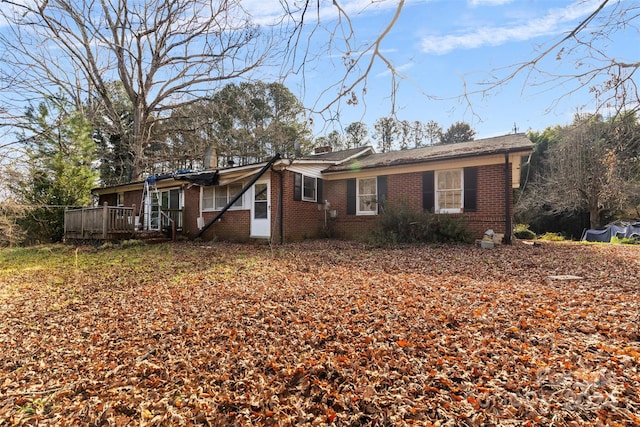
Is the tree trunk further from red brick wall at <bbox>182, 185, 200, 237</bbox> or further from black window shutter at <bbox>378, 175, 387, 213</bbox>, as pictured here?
red brick wall at <bbox>182, 185, 200, 237</bbox>

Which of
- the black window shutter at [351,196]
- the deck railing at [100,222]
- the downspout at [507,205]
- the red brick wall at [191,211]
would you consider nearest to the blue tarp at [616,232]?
the downspout at [507,205]

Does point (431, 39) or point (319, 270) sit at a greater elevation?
point (431, 39)

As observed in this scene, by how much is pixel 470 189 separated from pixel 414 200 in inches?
67.8

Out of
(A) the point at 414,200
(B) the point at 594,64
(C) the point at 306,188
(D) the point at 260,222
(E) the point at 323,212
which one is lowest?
(D) the point at 260,222

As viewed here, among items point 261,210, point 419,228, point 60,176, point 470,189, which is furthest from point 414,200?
point 60,176

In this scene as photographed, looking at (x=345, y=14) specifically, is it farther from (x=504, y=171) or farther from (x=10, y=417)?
(x=504, y=171)

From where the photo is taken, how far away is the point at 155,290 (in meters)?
4.76

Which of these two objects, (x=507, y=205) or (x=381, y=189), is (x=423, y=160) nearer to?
(x=381, y=189)

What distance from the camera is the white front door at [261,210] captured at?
35.0 ft

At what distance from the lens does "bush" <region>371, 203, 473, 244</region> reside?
885 centimetres

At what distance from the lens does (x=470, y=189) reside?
9.51 m

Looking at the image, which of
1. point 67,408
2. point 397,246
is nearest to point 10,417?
point 67,408

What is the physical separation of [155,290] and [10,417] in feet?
9.04

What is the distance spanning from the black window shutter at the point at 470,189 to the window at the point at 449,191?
0.17 meters
